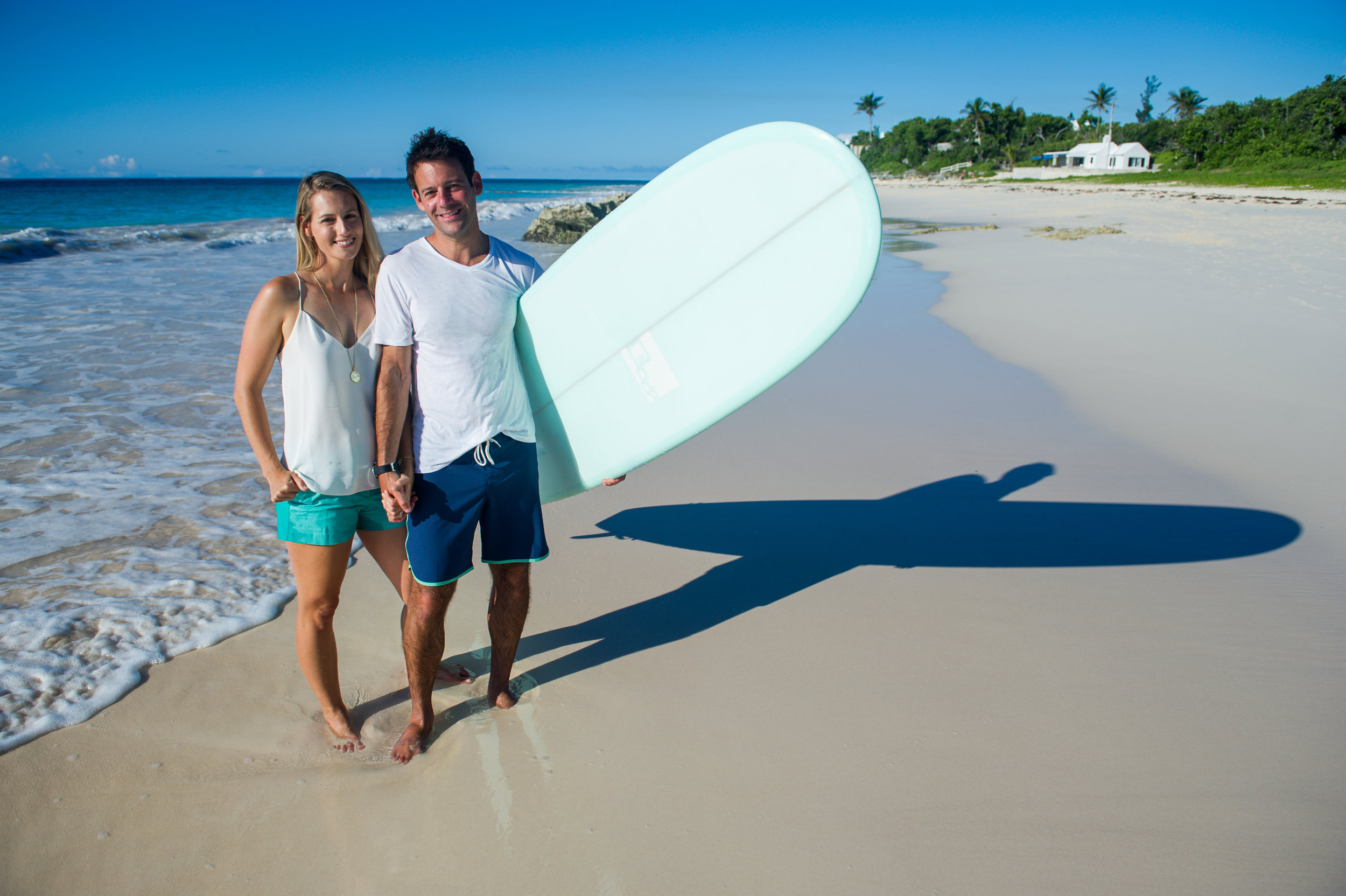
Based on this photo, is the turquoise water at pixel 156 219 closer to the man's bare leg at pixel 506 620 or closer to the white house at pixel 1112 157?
the man's bare leg at pixel 506 620

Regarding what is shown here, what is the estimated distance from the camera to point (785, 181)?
7.51ft

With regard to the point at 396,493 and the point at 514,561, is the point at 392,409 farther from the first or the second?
the point at 514,561

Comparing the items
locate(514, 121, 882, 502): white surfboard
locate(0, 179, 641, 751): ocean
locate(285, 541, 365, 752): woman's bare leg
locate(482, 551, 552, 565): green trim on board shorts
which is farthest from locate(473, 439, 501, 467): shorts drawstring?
locate(0, 179, 641, 751): ocean

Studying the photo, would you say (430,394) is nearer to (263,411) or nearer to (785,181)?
(263,411)

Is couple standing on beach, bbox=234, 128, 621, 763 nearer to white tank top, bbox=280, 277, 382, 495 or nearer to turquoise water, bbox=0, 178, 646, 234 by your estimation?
white tank top, bbox=280, 277, 382, 495

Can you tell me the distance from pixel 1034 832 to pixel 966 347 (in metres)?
4.77

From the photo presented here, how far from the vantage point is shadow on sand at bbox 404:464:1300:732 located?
103 inches

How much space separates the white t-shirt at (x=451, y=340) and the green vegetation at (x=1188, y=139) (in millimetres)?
17749

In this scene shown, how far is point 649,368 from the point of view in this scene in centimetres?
243

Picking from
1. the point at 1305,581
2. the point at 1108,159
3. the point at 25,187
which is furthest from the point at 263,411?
the point at 25,187

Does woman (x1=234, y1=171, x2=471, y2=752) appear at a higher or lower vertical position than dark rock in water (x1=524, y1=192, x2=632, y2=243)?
lower

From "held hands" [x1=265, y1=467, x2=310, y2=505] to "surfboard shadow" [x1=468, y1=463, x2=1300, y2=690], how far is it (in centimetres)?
96

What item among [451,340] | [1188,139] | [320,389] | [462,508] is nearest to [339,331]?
[320,389]

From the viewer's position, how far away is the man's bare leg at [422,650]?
6.44 feet
